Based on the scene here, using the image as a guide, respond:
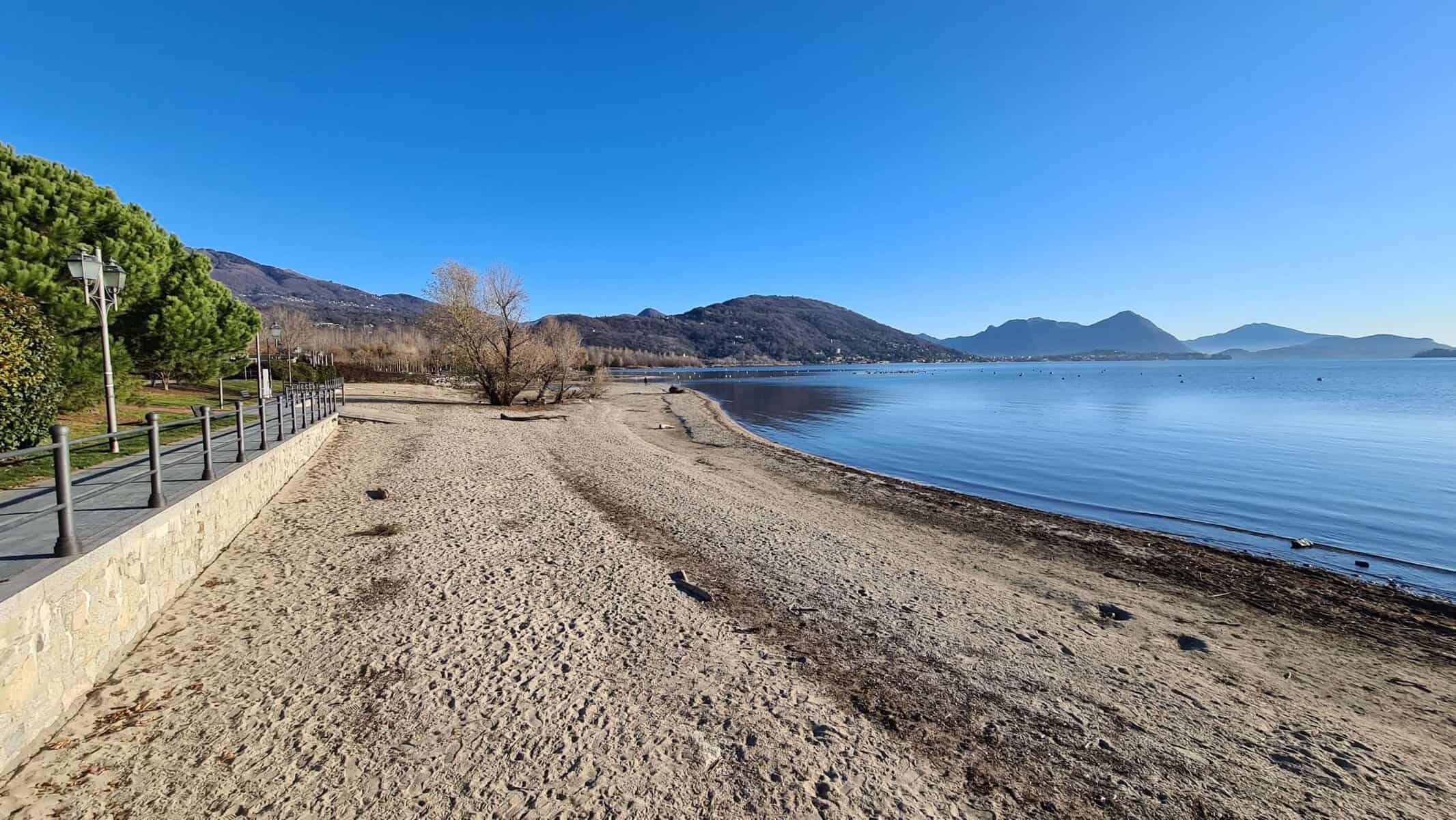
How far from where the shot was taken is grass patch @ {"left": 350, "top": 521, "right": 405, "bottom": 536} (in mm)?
8703

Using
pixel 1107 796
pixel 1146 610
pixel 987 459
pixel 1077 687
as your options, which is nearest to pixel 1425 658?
pixel 1146 610

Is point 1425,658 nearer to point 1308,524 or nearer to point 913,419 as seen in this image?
point 1308,524

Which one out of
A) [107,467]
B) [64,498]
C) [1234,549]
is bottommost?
[1234,549]

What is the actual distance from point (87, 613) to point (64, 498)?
34.8 inches

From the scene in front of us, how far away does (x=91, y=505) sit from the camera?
18.9ft

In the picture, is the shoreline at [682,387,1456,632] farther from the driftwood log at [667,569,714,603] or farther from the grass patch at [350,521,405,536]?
the grass patch at [350,521,405,536]

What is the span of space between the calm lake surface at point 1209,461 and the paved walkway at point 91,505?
15125 mm

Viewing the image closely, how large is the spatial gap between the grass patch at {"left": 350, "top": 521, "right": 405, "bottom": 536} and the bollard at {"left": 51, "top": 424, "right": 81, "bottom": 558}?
4.61 meters

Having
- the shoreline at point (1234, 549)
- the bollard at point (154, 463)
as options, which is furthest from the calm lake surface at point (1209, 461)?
the bollard at point (154, 463)

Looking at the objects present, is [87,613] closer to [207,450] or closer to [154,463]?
[154,463]

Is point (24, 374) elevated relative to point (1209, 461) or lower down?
elevated

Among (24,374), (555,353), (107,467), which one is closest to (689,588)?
(107,467)

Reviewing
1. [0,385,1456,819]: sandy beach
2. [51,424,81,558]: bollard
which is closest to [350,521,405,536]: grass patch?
[0,385,1456,819]: sandy beach

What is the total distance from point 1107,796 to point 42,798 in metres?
6.25
